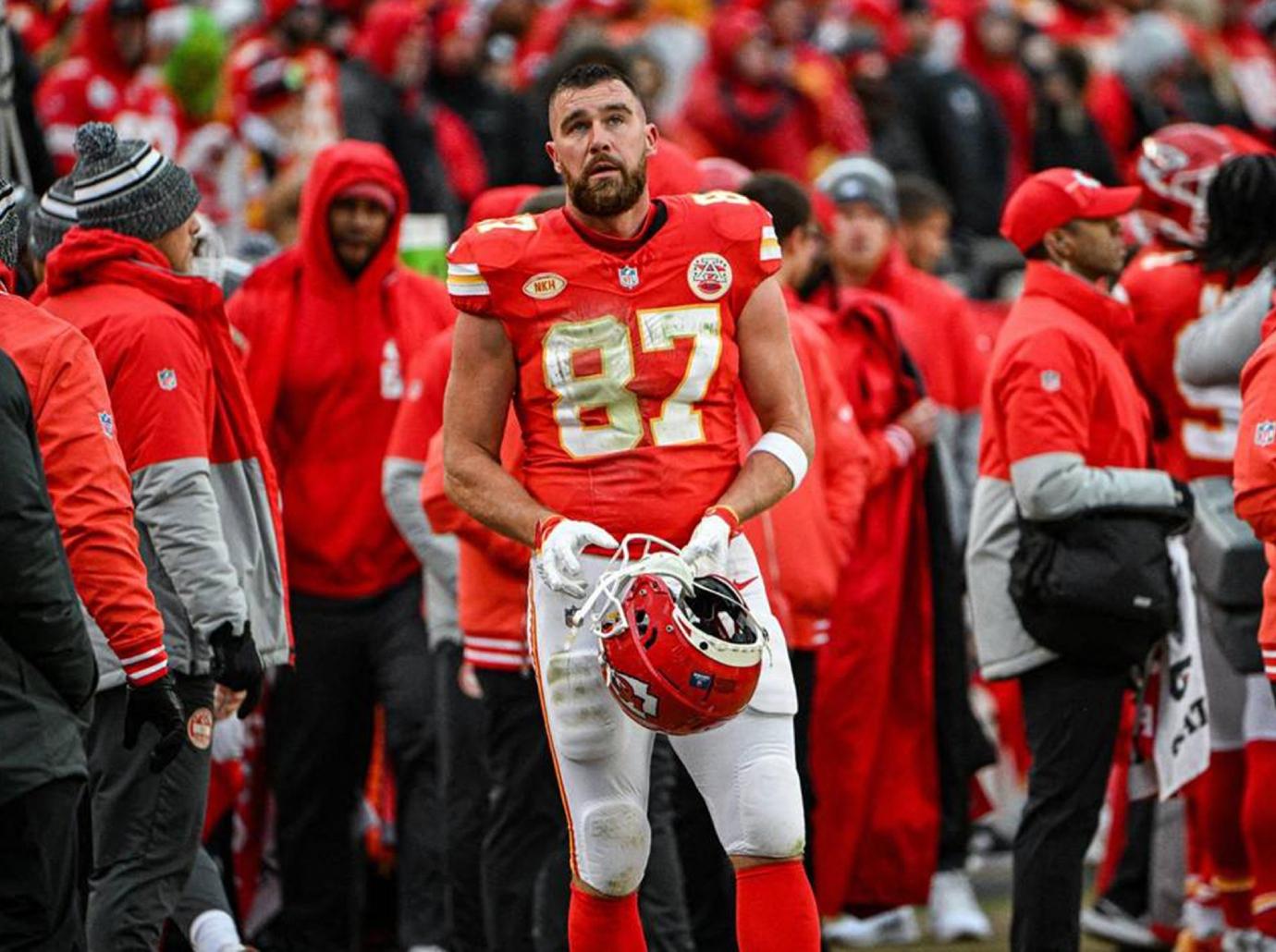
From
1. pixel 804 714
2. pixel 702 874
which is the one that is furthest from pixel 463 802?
pixel 804 714

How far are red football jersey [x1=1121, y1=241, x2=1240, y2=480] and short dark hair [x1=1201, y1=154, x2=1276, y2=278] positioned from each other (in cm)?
12

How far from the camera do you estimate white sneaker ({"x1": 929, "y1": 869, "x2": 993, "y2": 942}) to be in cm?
877

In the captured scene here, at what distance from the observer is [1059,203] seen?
698 centimetres

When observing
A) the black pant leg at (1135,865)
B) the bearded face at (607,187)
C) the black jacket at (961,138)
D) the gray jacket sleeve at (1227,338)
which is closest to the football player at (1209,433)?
the gray jacket sleeve at (1227,338)

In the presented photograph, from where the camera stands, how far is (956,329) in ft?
30.8

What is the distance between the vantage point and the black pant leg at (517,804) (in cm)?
694

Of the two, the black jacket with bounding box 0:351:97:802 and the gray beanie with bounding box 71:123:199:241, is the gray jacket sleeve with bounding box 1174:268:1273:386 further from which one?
the black jacket with bounding box 0:351:97:802

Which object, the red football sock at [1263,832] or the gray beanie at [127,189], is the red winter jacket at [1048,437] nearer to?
the red football sock at [1263,832]

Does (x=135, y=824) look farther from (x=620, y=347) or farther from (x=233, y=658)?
(x=620, y=347)

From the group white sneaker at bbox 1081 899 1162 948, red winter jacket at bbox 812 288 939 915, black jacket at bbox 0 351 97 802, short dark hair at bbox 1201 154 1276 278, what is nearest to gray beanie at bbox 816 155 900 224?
red winter jacket at bbox 812 288 939 915

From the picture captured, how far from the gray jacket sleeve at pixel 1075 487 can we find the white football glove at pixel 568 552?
1.58 metres

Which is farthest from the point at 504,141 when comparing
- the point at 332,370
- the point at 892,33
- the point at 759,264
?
the point at 759,264

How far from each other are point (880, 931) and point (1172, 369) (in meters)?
2.52

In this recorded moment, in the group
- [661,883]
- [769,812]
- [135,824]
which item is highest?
[769,812]
